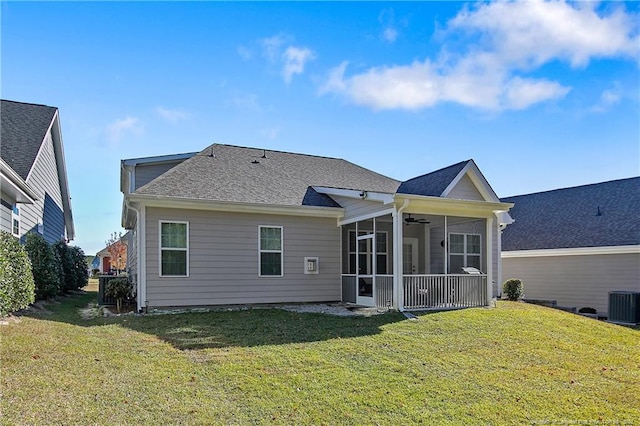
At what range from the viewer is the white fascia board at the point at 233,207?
1171cm

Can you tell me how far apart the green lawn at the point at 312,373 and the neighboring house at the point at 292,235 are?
7.90 ft

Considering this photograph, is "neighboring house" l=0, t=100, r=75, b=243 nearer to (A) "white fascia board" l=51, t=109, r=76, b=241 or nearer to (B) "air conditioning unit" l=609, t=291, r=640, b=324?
(A) "white fascia board" l=51, t=109, r=76, b=241

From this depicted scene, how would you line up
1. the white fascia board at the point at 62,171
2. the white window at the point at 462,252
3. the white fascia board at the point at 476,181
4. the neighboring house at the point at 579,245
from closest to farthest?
the white fascia board at the point at 476,181 < the white window at the point at 462,252 < the neighboring house at the point at 579,245 < the white fascia board at the point at 62,171

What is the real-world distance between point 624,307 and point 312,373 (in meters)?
12.2

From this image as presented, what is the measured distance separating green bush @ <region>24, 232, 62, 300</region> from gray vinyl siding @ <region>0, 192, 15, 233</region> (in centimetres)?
109

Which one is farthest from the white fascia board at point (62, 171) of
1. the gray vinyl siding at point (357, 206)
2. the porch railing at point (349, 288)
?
the porch railing at point (349, 288)

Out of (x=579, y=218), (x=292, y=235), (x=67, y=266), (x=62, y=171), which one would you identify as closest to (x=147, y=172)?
(x=292, y=235)

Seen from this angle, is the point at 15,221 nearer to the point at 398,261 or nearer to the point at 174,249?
the point at 174,249

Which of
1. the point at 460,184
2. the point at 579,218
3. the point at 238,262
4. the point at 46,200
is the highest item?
the point at 460,184

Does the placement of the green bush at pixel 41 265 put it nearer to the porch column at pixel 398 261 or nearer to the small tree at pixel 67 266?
the small tree at pixel 67 266

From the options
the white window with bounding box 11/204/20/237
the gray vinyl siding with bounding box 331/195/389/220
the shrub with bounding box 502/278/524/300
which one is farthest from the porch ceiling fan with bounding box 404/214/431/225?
the white window with bounding box 11/204/20/237

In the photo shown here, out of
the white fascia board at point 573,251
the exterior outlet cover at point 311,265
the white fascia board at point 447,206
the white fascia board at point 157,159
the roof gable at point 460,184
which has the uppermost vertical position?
the white fascia board at point 157,159

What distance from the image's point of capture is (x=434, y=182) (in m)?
14.8

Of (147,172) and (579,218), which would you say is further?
(579,218)
